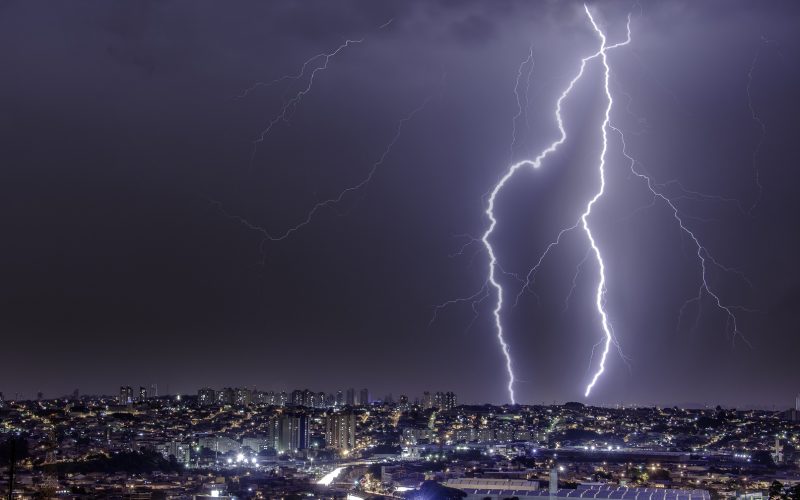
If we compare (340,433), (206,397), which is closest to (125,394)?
(206,397)

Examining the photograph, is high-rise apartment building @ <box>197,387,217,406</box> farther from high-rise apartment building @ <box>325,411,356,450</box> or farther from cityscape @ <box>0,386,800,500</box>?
high-rise apartment building @ <box>325,411,356,450</box>

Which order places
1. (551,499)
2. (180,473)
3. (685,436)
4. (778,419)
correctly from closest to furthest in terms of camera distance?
(551,499), (180,473), (685,436), (778,419)

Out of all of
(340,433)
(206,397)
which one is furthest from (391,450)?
(206,397)

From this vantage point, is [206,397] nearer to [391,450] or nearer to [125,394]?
[125,394]

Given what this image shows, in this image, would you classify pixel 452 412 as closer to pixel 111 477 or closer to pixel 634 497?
pixel 111 477

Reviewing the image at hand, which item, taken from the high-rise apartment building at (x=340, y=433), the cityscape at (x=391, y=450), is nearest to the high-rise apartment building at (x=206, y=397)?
the cityscape at (x=391, y=450)

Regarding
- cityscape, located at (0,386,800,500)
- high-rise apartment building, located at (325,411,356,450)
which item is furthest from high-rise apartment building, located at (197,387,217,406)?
high-rise apartment building, located at (325,411,356,450)

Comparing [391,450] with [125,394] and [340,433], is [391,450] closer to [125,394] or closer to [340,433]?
[340,433]

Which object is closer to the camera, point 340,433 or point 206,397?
point 340,433

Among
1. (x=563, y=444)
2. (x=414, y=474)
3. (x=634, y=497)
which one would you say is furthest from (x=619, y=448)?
(x=634, y=497)
